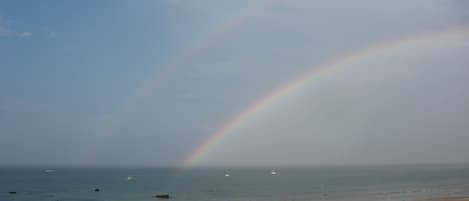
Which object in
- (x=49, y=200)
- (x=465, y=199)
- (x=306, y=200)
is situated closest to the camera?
(x=465, y=199)

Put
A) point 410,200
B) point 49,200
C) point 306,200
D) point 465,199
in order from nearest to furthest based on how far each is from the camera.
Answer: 1. point 465,199
2. point 410,200
3. point 306,200
4. point 49,200

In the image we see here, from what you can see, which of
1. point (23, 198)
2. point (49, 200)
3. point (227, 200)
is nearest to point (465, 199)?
point (227, 200)

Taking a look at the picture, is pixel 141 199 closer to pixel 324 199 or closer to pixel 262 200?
pixel 262 200

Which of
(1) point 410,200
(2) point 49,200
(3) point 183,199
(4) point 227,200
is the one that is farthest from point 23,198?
(1) point 410,200

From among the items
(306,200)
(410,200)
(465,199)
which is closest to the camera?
(465,199)

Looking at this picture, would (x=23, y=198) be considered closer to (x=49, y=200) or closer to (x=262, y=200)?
(x=49, y=200)

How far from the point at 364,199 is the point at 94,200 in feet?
125

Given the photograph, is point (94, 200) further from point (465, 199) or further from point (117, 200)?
point (465, 199)

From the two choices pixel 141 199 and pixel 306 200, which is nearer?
pixel 306 200

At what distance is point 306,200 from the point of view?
233 ft

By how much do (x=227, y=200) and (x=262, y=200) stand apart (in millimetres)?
5104

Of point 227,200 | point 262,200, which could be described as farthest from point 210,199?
point 262,200

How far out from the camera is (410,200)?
2576 inches

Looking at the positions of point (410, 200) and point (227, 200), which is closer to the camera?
point (410, 200)
